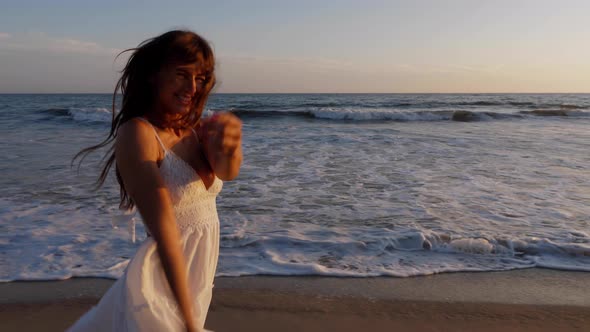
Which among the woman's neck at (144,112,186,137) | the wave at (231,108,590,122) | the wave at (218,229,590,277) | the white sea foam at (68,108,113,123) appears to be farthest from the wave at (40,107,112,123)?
the woman's neck at (144,112,186,137)

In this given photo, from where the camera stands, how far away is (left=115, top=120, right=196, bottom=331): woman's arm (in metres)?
1.40

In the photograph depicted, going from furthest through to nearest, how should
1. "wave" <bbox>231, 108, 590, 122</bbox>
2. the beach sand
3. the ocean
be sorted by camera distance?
1. "wave" <bbox>231, 108, 590, 122</bbox>
2. the ocean
3. the beach sand

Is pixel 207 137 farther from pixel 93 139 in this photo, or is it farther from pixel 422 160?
pixel 93 139

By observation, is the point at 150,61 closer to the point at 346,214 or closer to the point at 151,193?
the point at 151,193

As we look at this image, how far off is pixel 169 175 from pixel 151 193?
0.12 metres

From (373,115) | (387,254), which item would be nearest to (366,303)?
(387,254)

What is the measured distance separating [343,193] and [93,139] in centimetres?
1111

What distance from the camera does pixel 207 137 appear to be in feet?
5.32

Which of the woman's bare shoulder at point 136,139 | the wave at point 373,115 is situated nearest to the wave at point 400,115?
the wave at point 373,115

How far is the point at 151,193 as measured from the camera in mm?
1400

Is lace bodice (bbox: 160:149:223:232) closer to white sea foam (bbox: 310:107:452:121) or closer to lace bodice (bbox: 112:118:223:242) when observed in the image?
lace bodice (bbox: 112:118:223:242)

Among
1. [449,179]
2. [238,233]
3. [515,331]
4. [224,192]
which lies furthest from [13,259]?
[449,179]

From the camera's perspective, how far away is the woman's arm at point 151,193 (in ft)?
4.59

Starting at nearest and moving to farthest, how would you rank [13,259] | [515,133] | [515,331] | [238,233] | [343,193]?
1. [515,331]
2. [13,259]
3. [238,233]
4. [343,193]
5. [515,133]
